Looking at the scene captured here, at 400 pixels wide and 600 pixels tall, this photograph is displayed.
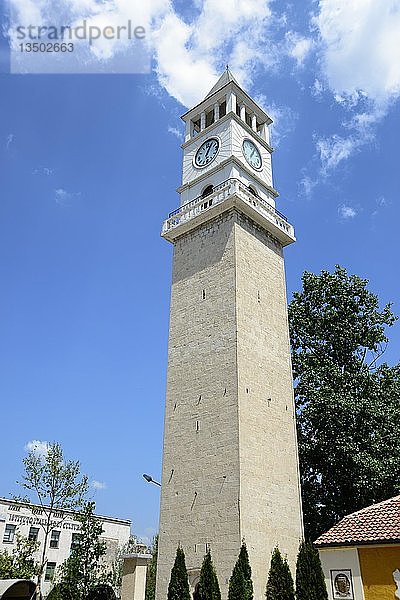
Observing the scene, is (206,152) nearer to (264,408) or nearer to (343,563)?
(264,408)

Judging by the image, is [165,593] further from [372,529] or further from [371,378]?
[371,378]

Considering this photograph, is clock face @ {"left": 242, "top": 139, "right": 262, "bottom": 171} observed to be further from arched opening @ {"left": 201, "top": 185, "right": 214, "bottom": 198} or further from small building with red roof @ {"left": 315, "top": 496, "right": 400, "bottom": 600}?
small building with red roof @ {"left": 315, "top": 496, "right": 400, "bottom": 600}

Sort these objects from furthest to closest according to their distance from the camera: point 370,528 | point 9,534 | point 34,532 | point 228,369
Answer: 1. point 34,532
2. point 9,534
3. point 228,369
4. point 370,528

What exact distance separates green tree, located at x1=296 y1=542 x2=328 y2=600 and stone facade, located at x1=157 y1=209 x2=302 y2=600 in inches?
103

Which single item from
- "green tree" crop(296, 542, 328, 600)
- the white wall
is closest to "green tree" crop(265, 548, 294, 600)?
"green tree" crop(296, 542, 328, 600)

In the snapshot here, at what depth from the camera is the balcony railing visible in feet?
79.6

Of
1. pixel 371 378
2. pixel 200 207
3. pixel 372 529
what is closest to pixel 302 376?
pixel 371 378

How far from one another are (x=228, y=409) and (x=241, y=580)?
5.88 metres

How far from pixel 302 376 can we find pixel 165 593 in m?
11.3

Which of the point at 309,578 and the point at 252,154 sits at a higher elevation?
the point at 252,154

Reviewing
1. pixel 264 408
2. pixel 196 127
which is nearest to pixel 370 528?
pixel 264 408

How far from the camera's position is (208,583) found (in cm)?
1628

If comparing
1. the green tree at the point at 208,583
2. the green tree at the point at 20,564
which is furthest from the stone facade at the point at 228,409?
the green tree at the point at 20,564

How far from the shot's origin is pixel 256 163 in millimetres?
28031
